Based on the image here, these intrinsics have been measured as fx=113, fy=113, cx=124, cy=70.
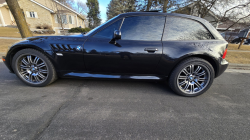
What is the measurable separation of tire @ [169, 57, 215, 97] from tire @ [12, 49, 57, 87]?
2588 mm

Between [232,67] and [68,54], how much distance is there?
591 cm

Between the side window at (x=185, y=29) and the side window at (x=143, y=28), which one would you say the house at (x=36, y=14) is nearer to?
the side window at (x=143, y=28)

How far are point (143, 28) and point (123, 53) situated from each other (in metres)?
0.66

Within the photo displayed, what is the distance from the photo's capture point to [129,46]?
2.18 meters

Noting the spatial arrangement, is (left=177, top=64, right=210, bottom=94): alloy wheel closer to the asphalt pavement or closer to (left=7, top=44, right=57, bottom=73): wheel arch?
the asphalt pavement

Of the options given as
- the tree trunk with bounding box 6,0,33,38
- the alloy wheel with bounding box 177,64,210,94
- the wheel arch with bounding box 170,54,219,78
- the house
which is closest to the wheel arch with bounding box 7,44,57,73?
the wheel arch with bounding box 170,54,219,78

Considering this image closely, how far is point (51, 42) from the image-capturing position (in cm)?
227

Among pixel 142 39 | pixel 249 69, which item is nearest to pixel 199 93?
pixel 142 39

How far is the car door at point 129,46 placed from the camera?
7.17ft

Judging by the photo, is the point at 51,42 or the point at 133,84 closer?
the point at 51,42

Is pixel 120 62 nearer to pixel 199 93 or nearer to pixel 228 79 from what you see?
pixel 199 93

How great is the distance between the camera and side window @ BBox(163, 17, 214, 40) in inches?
89.6

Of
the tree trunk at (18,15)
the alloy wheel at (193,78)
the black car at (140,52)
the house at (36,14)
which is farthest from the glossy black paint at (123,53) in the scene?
the house at (36,14)

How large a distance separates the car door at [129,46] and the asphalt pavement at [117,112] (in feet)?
1.99
